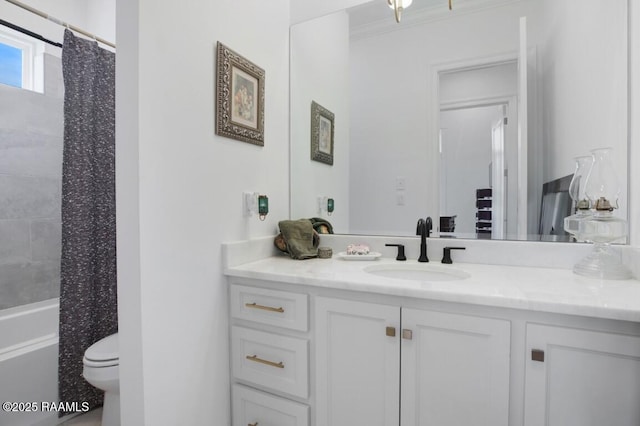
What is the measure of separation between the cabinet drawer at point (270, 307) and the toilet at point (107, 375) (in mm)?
599

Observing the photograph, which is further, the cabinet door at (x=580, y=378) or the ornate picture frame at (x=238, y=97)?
the ornate picture frame at (x=238, y=97)

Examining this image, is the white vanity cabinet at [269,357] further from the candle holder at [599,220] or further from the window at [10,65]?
the window at [10,65]

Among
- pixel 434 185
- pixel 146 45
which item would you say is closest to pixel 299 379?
pixel 434 185

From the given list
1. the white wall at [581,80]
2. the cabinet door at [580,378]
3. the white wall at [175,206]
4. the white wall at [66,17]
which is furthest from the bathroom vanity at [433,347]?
the white wall at [66,17]

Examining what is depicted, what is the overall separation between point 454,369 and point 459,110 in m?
1.20

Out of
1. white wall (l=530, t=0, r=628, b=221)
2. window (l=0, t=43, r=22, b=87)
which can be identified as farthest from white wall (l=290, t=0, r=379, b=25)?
window (l=0, t=43, r=22, b=87)

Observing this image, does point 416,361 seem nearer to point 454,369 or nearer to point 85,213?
point 454,369

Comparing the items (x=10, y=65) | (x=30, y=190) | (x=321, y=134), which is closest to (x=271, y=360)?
(x=321, y=134)

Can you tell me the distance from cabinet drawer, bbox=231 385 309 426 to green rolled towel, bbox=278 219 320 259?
24.8 inches

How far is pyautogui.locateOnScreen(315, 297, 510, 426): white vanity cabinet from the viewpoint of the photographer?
940 millimetres

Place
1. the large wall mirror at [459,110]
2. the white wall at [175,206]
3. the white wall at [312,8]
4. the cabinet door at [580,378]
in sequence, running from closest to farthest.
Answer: the cabinet door at [580,378] → the white wall at [175,206] → the large wall mirror at [459,110] → the white wall at [312,8]

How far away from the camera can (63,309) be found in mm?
1682

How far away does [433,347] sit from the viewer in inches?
39.7

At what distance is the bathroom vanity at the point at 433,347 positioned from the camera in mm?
842
